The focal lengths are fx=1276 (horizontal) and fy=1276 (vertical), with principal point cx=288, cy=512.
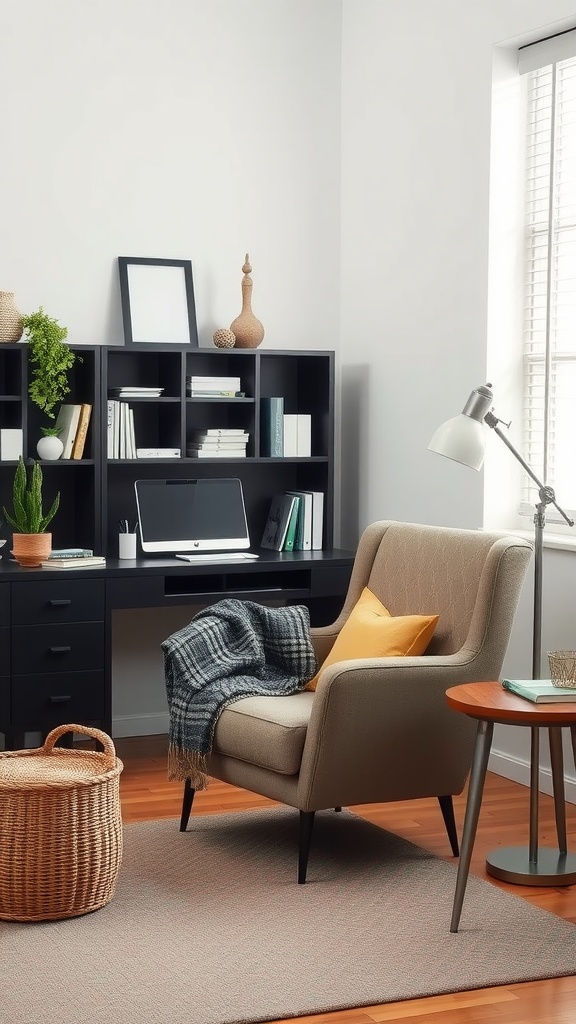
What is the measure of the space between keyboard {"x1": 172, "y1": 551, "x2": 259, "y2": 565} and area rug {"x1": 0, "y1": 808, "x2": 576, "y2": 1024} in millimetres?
1301

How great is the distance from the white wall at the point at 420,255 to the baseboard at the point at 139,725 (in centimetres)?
115

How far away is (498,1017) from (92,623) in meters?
2.26

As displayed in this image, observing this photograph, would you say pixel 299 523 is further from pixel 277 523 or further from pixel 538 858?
pixel 538 858

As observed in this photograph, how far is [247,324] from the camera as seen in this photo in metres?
5.05

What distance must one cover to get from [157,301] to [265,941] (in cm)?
279

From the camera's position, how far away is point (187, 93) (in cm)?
511

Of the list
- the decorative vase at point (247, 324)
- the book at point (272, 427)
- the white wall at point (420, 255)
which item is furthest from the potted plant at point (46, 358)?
the white wall at point (420, 255)

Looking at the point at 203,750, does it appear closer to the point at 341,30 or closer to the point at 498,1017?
the point at 498,1017

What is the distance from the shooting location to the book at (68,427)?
4.72m

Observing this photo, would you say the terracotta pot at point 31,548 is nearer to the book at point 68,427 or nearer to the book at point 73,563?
the book at point 73,563

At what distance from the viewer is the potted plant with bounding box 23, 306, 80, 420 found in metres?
4.57

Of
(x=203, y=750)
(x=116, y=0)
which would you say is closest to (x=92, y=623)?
(x=203, y=750)

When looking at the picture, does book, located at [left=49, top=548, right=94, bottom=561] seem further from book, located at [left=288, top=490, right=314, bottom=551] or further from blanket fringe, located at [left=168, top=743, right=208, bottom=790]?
blanket fringe, located at [left=168, top=743, right=208, bottom=790]

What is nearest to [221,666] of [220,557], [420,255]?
[220,557]
